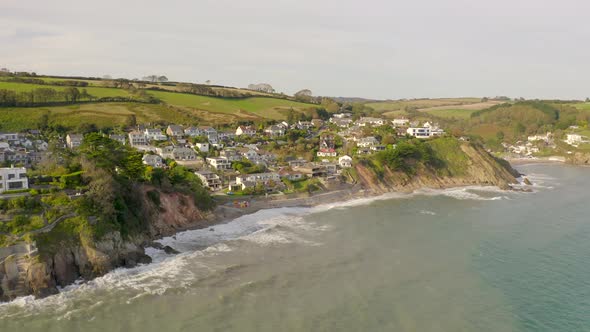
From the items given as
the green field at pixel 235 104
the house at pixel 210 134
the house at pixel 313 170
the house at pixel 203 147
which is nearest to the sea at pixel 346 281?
the house at pixel 313 170

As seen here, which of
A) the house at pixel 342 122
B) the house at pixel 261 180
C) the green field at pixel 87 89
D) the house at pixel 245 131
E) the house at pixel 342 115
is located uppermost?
the green field at pixel 87 89

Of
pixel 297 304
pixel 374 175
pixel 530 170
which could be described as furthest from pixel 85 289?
pixel 530 170

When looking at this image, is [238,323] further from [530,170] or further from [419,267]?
[530,170]

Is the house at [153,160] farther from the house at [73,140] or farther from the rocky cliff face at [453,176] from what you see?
the rocky cliff face at [453,176]

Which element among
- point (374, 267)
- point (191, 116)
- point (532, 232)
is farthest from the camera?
point (191, 116)

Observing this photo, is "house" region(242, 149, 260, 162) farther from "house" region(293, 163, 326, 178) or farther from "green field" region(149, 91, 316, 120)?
"green field" region(149, 91, 316, 120)
